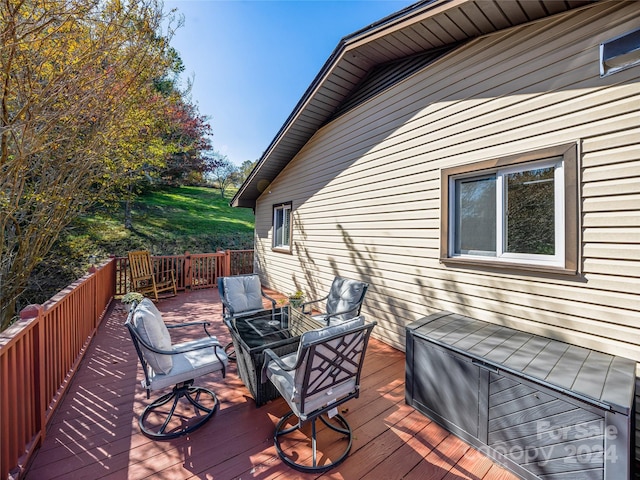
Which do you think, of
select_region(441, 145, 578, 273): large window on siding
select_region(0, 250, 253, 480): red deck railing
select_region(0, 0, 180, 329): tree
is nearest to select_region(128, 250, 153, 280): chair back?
select_region(0, 0, 180, 329): tree

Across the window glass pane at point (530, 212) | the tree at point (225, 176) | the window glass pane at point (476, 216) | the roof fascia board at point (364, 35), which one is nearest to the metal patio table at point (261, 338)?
the window glass pane at point (476, 216)

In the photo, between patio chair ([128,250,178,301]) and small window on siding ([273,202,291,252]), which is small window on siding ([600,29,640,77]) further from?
patio chair ([128,250,178,301])

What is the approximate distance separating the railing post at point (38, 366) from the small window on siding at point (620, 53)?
5133 millimetres

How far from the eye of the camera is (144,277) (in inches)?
254

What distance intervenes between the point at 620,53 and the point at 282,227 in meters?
6.79

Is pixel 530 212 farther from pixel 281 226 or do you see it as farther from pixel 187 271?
pixel 187 271

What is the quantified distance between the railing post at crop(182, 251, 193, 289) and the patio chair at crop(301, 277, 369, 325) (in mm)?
5138

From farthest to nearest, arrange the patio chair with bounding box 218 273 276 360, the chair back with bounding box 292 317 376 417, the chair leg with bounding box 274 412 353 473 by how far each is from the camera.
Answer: the patio chair with bounding box 218 273 276 360, the chair leg with bounding box 274 412 353 473, the chair back with bounding box 292 317 376 417

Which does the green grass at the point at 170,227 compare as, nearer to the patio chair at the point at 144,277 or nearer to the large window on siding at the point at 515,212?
the patio chair at the point at 144,277

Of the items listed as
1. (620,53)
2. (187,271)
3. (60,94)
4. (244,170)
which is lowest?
(187,271)

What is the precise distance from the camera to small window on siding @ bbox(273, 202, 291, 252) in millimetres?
7366

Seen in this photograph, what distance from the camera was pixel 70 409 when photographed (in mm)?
2586

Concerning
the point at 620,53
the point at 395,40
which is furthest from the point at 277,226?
the point at 620,53

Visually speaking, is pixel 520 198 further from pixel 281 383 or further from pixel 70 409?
pixel 70 409
